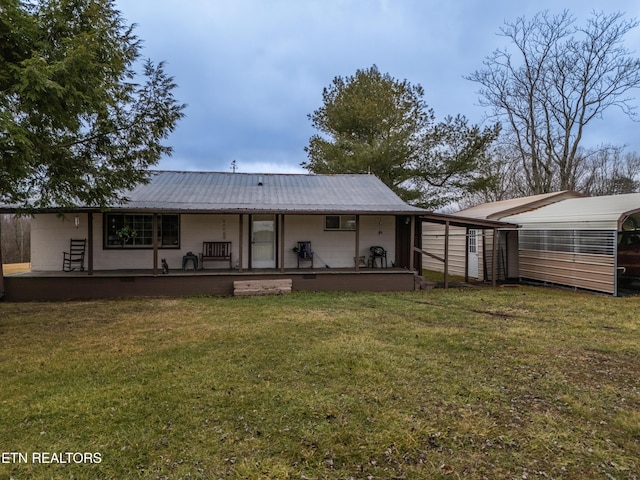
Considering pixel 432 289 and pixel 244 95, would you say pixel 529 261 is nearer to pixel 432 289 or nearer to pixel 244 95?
pixel 432 289

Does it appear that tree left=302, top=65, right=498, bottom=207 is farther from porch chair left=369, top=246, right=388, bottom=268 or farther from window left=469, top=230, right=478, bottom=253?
porch chair left=369, top=246, right=388, bottom=268

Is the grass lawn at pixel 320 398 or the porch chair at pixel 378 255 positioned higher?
the porch chair at pixel 378 255

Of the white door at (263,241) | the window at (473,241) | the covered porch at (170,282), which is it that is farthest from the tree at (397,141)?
the covered porch at (170,282)

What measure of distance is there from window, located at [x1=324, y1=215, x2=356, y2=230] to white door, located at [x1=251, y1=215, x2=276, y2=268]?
1668mm

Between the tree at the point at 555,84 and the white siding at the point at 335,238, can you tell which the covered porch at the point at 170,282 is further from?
→ the tree at the point at 555,84

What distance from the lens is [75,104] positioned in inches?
201

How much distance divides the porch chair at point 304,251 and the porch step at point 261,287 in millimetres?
1537

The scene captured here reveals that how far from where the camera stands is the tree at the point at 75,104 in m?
4.74

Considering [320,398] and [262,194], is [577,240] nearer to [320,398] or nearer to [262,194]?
[262,194]

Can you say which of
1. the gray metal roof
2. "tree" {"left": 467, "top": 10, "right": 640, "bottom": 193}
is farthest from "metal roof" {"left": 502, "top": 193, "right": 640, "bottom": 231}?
"tree" {"left": 467, "top": 10, "right": 640, "bottom": 193}

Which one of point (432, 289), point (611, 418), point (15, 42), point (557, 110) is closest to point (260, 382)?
point (611, 418)

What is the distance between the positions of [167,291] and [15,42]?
19.5ft

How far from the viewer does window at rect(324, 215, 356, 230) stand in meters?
11.6

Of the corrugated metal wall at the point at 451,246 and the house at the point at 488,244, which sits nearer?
the house at the point at 488,244
